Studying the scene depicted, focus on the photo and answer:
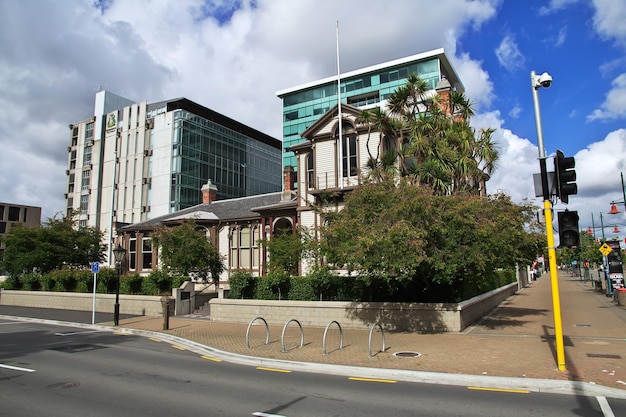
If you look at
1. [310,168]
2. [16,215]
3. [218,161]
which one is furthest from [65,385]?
[16,215]

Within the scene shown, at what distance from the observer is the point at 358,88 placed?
69.4m

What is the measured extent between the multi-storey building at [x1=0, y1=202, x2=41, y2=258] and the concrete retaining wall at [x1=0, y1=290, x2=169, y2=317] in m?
72.8

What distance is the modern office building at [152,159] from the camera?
63.4 metres

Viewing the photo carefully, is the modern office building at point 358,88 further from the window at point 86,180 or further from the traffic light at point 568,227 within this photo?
the traffic light at point 568,227

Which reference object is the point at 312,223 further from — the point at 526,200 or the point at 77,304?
the point at 77,304

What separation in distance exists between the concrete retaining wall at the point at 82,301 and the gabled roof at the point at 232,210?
701 centimetres

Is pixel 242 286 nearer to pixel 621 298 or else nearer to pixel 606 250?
pixel 621 298

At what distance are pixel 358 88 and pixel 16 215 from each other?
80.8 m

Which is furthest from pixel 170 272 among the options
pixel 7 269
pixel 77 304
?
pixel 7 269

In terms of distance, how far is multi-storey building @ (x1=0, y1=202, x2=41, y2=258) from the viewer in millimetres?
93812

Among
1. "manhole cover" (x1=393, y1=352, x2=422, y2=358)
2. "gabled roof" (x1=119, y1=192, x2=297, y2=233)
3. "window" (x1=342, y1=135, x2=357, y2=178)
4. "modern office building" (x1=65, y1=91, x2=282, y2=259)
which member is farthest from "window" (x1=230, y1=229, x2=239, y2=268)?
"modern office building" (x1=65, y1=91, x2=282, y2=259)

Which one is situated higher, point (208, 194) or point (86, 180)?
point (86, 180)

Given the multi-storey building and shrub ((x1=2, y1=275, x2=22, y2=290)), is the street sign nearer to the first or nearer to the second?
shrub ((x1=2, y1=275, x2=22, y2=290))

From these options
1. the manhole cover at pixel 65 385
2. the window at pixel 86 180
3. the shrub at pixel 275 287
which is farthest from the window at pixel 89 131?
the manhole cover at pixel 65 385
